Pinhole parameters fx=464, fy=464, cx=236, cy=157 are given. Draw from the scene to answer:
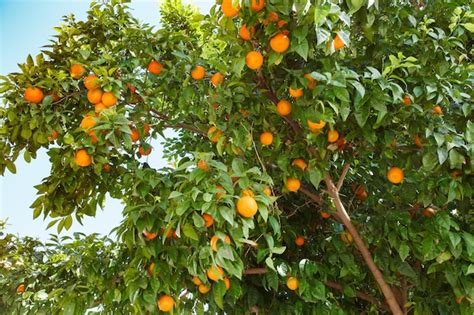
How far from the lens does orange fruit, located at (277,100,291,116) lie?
5.57 ft

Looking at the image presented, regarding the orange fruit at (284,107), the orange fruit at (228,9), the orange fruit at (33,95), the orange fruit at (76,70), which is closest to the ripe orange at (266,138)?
the orange fruit at (284,107)

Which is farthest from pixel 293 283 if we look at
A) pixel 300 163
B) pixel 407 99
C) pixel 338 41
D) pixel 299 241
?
pixel 338 41

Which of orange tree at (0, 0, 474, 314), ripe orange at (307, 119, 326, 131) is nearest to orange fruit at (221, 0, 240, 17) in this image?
orange tree at (0, 0, 474, 314)

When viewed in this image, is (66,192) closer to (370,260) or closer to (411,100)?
(370,260)

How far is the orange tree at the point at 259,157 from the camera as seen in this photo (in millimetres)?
1474

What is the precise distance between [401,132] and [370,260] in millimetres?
533

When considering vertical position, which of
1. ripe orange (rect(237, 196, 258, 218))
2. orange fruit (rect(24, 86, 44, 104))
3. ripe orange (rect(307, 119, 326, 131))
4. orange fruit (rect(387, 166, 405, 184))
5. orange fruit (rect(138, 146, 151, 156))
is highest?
orange fruit (rect(24, 86, 44, 104))

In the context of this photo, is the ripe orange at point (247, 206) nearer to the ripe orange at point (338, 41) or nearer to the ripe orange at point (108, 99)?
the ripe orange at point (338, 41)

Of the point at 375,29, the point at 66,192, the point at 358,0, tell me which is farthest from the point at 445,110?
the point at 66,192

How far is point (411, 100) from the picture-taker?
1631mm

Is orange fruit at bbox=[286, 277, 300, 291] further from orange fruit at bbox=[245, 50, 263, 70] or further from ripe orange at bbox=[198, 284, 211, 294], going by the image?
orange fruit at bbox=[245, 50, 263, 70]

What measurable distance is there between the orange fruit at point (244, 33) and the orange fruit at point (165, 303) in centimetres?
92

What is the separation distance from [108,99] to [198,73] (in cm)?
40

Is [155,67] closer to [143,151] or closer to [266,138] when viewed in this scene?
[143,151]
